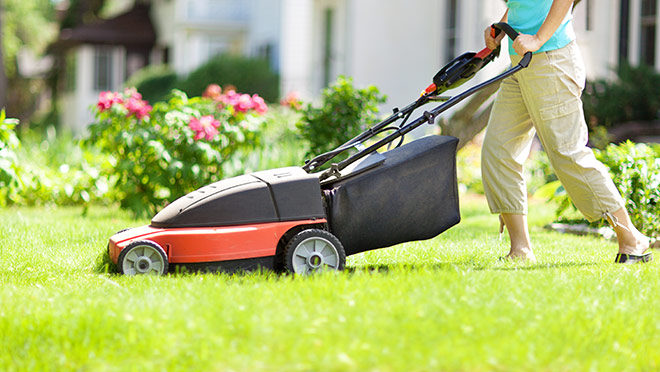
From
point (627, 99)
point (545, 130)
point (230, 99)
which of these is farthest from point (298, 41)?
point (545, 130)

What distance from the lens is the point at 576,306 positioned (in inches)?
126

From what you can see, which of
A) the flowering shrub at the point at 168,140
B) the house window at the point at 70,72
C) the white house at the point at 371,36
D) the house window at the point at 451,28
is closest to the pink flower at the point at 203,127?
the flowering shrub at the point at 168,140

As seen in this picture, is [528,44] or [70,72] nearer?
[528,44]

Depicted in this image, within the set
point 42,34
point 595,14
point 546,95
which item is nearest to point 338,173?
point 546,95

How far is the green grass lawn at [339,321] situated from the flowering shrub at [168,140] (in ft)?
9.25

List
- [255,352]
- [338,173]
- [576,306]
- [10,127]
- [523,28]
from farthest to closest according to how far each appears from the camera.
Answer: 1. [10,127]
2. [523,28]
3. [338,173]
4. [576,306]
5. [255,352]

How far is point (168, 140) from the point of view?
6.85 m

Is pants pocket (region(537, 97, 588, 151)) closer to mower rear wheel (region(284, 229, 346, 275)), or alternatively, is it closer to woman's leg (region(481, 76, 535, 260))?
woman's leg (region(481, 76, 535, 260))

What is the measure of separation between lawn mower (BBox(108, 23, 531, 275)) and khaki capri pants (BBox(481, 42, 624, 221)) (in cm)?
18

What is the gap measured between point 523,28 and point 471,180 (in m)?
6.23

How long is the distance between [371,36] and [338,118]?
8841mm

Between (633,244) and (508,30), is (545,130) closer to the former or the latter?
(508,30)

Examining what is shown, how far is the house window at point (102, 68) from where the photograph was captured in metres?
29.3

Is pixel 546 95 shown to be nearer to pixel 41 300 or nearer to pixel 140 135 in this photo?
pixel 41 300
